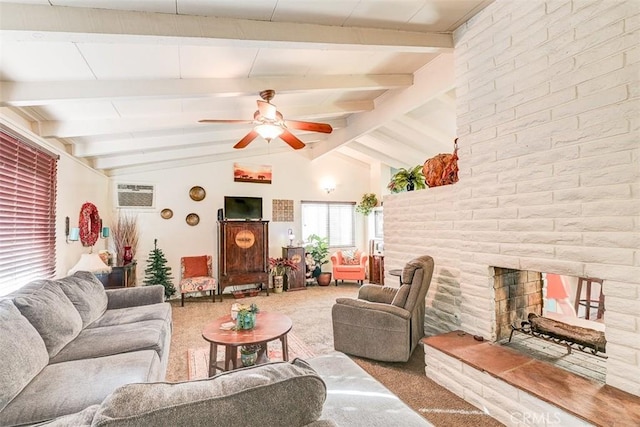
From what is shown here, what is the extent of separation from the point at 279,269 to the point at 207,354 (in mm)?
3086

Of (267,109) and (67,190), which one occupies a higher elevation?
(267,109)

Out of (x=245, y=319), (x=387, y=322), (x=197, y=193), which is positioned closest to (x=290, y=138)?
(x=245, y=319)

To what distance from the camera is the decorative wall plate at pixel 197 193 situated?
588 centimetres

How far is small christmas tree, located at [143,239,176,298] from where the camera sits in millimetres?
5312

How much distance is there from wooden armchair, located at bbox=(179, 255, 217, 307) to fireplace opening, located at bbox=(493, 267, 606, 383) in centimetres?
443

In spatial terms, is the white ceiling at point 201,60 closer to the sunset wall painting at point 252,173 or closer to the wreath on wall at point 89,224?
the wreath on wall at point 89,224

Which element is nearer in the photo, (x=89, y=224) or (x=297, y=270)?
(x=89, y=224)

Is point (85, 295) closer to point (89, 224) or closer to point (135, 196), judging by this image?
point (89, 224)

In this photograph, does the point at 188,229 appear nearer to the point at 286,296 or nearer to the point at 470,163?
the point at 286,296

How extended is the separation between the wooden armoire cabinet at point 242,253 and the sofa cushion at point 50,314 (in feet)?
10.0

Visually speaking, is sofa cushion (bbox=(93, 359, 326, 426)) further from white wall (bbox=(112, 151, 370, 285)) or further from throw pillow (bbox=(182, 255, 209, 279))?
white wall (bbox=(112, 151, 370, 285))

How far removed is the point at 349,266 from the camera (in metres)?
6.59

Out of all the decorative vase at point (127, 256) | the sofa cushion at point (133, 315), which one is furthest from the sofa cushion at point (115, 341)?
the decorative vase at point (127, 256)

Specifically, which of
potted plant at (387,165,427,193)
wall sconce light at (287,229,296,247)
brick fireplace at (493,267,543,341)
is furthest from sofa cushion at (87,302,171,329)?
wall sconce light at (287,229,296,247)
